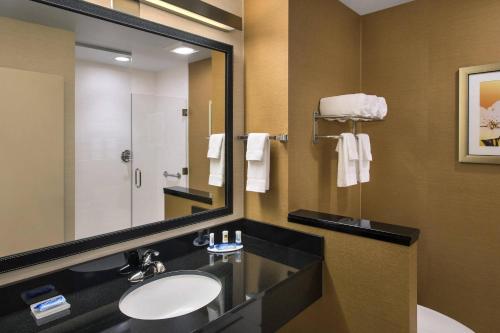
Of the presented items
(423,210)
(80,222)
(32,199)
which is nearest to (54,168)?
(32,199)

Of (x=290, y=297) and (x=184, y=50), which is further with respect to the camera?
(x=184, y=50)

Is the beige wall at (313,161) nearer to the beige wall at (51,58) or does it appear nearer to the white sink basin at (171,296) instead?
the white sink basin at (171,296)

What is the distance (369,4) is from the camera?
2.16m

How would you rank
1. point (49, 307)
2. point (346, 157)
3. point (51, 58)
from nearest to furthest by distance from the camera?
point (49, 307) < point (51, 58) < point (346, 157)

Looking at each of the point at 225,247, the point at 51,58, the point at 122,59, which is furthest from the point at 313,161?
the point at 51,58

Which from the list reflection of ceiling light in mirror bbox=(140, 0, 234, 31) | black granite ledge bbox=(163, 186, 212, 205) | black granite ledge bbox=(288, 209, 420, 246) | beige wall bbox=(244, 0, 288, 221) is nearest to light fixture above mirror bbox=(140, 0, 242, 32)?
reflection of ceiling light in mirror bbox=(140, 0, 234, 31)

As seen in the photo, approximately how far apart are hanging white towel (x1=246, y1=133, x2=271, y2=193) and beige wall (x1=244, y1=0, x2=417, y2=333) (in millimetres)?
83

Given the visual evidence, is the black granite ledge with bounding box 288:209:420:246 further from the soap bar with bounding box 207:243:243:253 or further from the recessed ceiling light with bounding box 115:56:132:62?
the recessed ceiling light with bounding box 115:56:132:62

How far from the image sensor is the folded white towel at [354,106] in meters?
1.73

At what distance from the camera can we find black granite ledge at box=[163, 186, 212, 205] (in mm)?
1613

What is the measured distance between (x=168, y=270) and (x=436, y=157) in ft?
6.08

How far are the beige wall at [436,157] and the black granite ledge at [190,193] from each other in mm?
1351

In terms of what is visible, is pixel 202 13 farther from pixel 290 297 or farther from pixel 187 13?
pixel 290 297

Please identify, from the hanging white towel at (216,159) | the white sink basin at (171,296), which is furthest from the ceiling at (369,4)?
the white sink basin at (171,296)
